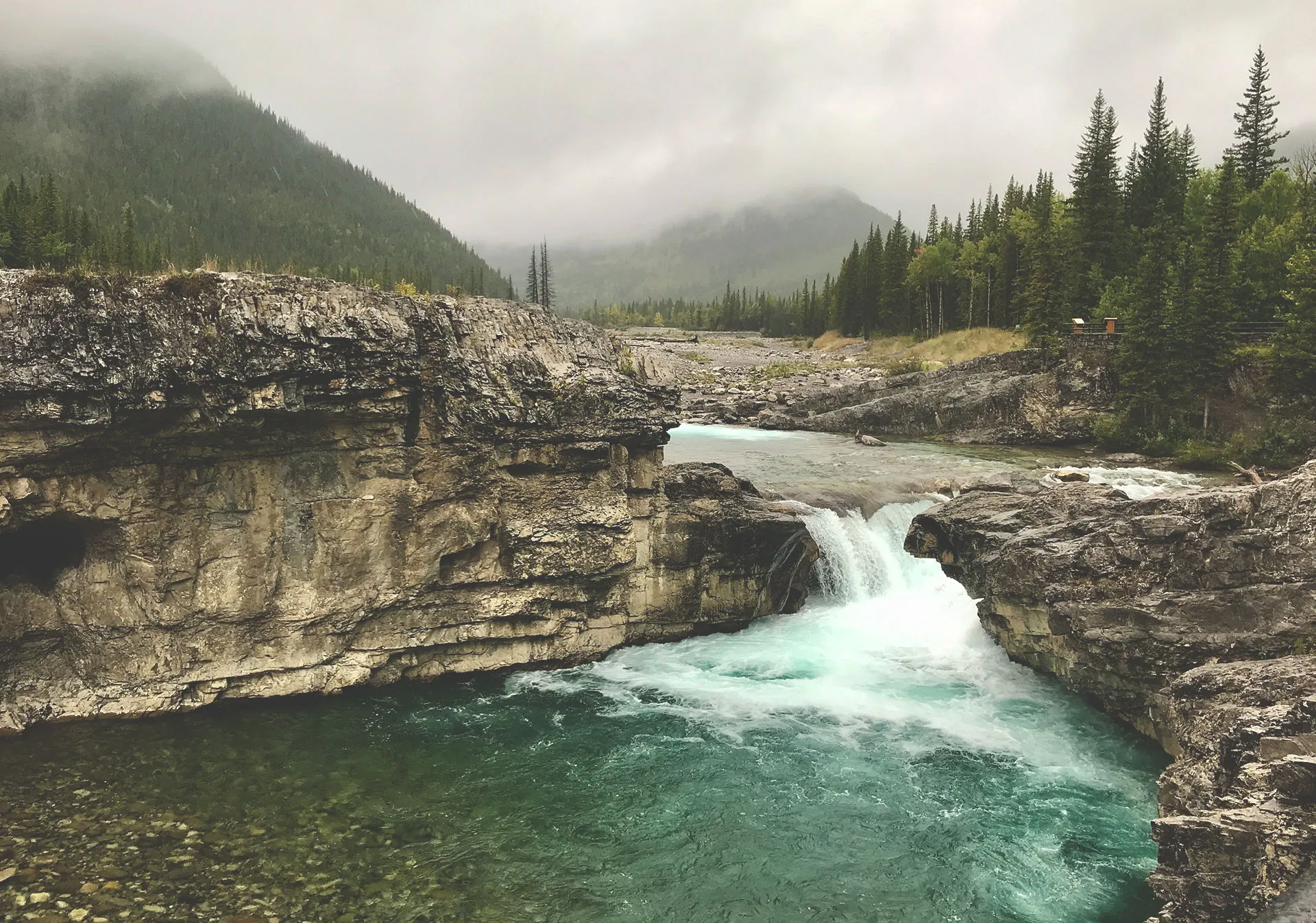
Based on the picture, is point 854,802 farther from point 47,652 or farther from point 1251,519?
point 47,652

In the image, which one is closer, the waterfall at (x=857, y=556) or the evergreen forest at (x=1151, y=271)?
the waterfall at (x=857, y=556)

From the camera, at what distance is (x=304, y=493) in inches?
673

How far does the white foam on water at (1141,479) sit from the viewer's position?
33031mm

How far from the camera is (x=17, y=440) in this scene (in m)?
14.1

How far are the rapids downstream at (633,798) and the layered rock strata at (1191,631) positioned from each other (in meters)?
1.80

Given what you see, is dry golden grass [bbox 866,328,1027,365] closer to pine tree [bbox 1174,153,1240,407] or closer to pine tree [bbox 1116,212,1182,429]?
pine tree [bbox 1116,212,1182,429]

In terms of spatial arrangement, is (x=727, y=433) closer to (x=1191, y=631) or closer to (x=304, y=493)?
(x=304, y=493)

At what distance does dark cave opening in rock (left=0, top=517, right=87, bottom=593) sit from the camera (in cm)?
1581

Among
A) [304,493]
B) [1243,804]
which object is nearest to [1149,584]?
[1243,804]

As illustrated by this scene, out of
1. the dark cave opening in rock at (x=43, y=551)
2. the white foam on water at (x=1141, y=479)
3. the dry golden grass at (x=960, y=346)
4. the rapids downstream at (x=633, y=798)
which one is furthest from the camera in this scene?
the dry golden grass at (x=960, y=346)

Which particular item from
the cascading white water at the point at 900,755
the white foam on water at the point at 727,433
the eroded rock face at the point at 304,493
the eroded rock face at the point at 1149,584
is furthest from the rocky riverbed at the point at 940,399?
the eroded rock face at the point at 1149,584

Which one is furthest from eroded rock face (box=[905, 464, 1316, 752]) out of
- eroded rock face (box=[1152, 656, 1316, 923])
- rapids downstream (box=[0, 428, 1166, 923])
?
eroded rock face (box=[1152, 656, 1316, 923])

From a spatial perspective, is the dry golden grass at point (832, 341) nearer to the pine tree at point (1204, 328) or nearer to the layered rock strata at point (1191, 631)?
the pine tree at point (1204, 328)

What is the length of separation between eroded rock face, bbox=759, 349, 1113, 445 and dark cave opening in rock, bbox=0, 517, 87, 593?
162 ft
